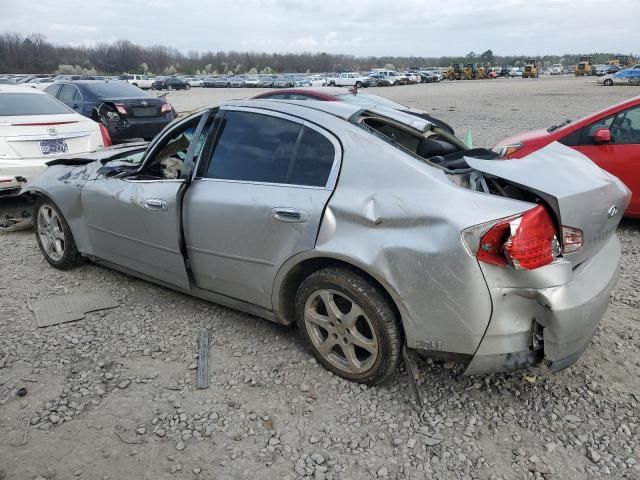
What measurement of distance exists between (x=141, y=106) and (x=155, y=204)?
298 inches

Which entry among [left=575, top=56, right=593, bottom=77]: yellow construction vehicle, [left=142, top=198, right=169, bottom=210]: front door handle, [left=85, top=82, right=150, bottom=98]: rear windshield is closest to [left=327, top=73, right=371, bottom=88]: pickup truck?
[left=575, top=56, right=593, bottom=77]: yellow construction vehicle

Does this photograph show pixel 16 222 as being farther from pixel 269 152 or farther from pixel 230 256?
pixel 269 152

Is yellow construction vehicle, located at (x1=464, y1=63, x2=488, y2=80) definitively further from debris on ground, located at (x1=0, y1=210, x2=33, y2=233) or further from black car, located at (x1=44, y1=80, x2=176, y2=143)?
debris on ground, located at (x1=0, y1=210, x2=33, y2=233)

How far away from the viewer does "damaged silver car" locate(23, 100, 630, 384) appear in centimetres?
235

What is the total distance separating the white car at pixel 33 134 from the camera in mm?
5906

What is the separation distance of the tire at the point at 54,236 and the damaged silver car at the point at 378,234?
96 centimetres

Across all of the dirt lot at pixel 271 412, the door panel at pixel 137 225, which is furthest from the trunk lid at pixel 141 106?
the dirt lot at pixel 271 412

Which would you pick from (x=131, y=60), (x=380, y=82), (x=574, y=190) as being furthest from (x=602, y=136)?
(x=131, y=60)

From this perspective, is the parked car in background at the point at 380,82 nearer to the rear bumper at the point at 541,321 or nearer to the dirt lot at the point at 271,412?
the dirt lot at the point at 271,412

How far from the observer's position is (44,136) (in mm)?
6199

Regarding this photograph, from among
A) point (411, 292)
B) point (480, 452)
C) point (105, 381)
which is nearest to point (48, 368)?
point (105, 381)

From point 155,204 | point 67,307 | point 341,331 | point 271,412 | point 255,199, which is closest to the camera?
point 271,412

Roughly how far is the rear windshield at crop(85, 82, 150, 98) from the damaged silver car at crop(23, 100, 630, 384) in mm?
7687

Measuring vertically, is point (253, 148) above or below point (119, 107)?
above
